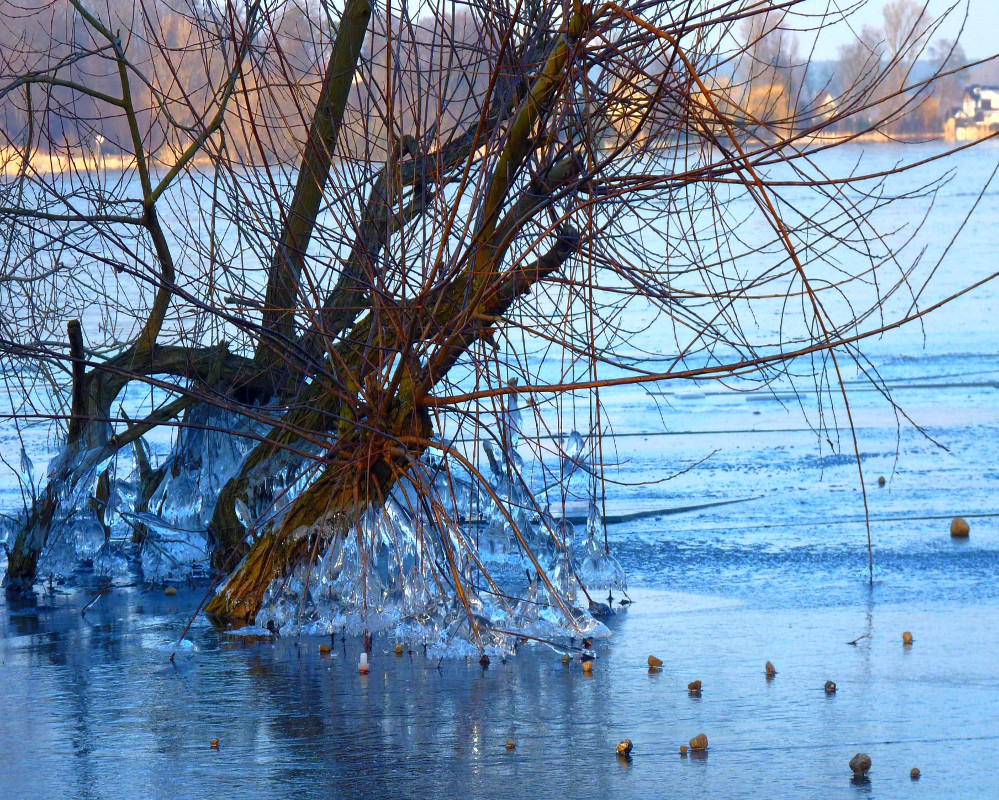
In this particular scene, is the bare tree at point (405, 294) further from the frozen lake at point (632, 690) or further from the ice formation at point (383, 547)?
the frozen lake at point (632, 690)

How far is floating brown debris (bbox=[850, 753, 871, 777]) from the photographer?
324cm

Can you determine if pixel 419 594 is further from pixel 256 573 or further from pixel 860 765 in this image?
pixel 860 765

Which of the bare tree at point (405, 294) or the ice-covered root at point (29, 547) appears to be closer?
the bare tree at point (405, 294)

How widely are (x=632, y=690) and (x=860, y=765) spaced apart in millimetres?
890

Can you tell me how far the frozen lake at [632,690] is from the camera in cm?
331

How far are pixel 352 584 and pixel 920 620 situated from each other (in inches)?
81.8

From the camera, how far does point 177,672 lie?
4281 mm

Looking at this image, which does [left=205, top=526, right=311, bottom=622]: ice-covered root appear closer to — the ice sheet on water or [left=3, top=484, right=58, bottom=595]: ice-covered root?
the ice sheet on water

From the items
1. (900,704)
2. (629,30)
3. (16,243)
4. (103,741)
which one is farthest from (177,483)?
(900,704)

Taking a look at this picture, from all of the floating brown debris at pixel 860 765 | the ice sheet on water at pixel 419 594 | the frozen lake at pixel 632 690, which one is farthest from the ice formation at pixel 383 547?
the floating brown debris at pixel 860 765

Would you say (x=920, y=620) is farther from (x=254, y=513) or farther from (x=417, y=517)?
(x=254, y=513)

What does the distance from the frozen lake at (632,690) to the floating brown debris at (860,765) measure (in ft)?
0.10

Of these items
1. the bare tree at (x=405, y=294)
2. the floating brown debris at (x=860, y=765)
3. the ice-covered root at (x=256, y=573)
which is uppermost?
the bare tree at (x=405, y=294)

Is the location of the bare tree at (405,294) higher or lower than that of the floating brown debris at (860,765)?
higher
